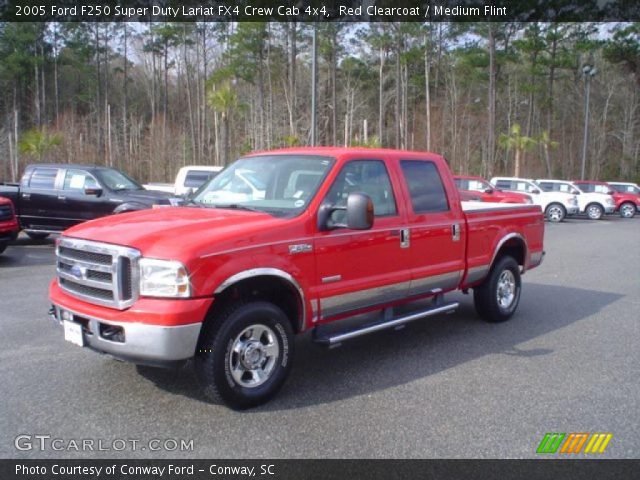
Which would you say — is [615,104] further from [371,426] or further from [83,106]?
[371,426]

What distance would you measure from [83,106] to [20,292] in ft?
171

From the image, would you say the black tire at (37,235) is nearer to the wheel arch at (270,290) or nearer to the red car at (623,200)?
the wheel arch at (270,290)

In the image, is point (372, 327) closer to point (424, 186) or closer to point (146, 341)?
point (424, 186)

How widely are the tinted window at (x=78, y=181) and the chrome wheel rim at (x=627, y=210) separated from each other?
89.9ft

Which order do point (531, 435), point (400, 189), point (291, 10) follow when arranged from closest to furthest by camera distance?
1. point (531, 435)
2. point (400, 189)
3. point (291, 10)

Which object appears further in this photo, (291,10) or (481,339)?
(291,10)

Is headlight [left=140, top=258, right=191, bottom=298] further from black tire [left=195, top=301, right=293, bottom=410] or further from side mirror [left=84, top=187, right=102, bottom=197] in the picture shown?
side mirror [left=84, top=187, right=102, bottom=197]

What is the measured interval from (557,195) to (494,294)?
2139 centimetres

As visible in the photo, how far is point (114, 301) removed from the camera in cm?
405

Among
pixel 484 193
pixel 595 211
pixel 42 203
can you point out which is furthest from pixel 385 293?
pixel 595 211

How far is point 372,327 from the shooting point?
513cm

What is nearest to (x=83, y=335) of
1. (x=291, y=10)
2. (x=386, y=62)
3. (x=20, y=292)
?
(x=20, y=292)

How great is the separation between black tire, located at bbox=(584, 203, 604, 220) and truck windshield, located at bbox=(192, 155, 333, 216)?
26.7 metres
